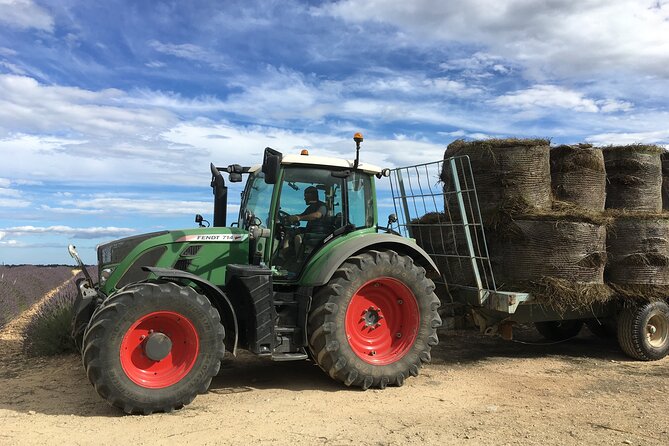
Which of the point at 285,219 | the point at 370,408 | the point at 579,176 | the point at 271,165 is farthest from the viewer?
the point at 579,176

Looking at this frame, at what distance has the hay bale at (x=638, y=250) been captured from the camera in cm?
670

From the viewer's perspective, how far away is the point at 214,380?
225 inches

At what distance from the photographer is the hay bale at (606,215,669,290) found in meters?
6.70

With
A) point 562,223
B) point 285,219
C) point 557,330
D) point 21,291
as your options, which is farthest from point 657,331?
point 21,291

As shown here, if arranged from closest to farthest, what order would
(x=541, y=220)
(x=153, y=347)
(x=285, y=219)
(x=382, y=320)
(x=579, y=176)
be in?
(x=153, y=347)
(x=285, y=219)
(x=382, y=320)
(x=541, y=220)
(x=579, y=176)

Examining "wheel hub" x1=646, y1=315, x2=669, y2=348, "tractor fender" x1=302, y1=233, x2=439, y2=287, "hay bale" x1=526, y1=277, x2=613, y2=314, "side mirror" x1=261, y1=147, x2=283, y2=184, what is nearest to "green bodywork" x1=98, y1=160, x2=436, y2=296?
"tractor fender" x1=302, y1=233, x2=439, y2=287

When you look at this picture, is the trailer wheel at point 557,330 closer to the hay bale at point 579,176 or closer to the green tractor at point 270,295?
the hay bale at point 579,176

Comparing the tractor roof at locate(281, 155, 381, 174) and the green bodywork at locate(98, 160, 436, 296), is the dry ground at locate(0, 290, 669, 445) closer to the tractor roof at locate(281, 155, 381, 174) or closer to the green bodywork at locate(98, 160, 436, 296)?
the green bodywork at locate(98, 160, 436, 296)

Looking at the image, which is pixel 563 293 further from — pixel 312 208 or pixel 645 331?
pixel 312 208

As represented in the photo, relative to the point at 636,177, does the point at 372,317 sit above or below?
below

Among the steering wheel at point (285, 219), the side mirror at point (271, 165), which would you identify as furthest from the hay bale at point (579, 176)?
the side mirror at point (271, 165)

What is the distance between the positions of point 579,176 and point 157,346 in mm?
5320

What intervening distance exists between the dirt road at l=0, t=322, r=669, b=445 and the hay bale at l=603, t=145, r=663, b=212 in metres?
2.07

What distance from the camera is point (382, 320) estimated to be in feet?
18.8
